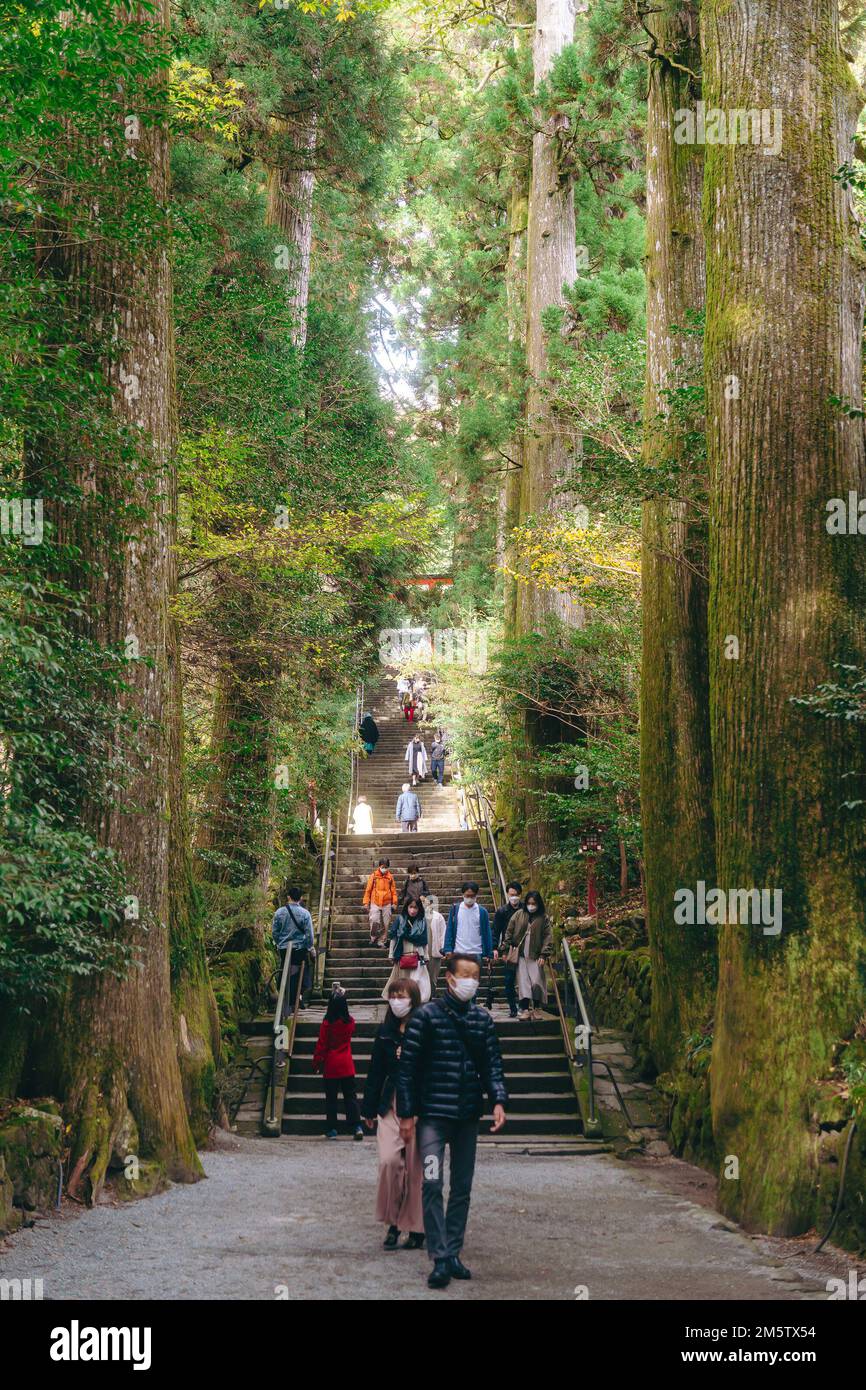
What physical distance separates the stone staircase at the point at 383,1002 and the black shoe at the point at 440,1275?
17.8 ft

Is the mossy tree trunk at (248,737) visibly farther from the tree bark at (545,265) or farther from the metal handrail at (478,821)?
the metal handrail at (478,821)

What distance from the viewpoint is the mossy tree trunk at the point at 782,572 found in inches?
266

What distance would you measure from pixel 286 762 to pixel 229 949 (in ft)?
11.3

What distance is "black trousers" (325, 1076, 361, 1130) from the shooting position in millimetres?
10336

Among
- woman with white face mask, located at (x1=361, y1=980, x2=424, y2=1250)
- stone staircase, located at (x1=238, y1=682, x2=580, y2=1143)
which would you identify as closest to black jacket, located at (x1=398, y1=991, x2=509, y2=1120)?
woman with white face mask, located at (x1=361, y1=980, x2=424, y2=1250)

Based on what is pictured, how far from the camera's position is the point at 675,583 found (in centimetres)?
1023

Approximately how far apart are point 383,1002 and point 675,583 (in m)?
6.98

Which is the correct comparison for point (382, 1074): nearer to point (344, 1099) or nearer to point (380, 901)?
point (344, 1099)

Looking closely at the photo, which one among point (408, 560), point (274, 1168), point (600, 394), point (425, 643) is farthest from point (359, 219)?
point (425, 643)

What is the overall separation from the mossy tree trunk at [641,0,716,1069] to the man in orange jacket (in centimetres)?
608

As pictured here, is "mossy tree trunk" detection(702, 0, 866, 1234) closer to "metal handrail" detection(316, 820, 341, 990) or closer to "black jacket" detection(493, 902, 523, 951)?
"black jacket" detection(493, 902, 523, 951)

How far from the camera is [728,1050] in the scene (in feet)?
23.8

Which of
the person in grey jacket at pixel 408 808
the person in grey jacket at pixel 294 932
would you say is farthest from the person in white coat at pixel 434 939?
the person in grey jacket at pixel 408 808

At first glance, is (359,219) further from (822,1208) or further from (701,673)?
(822,1208)
